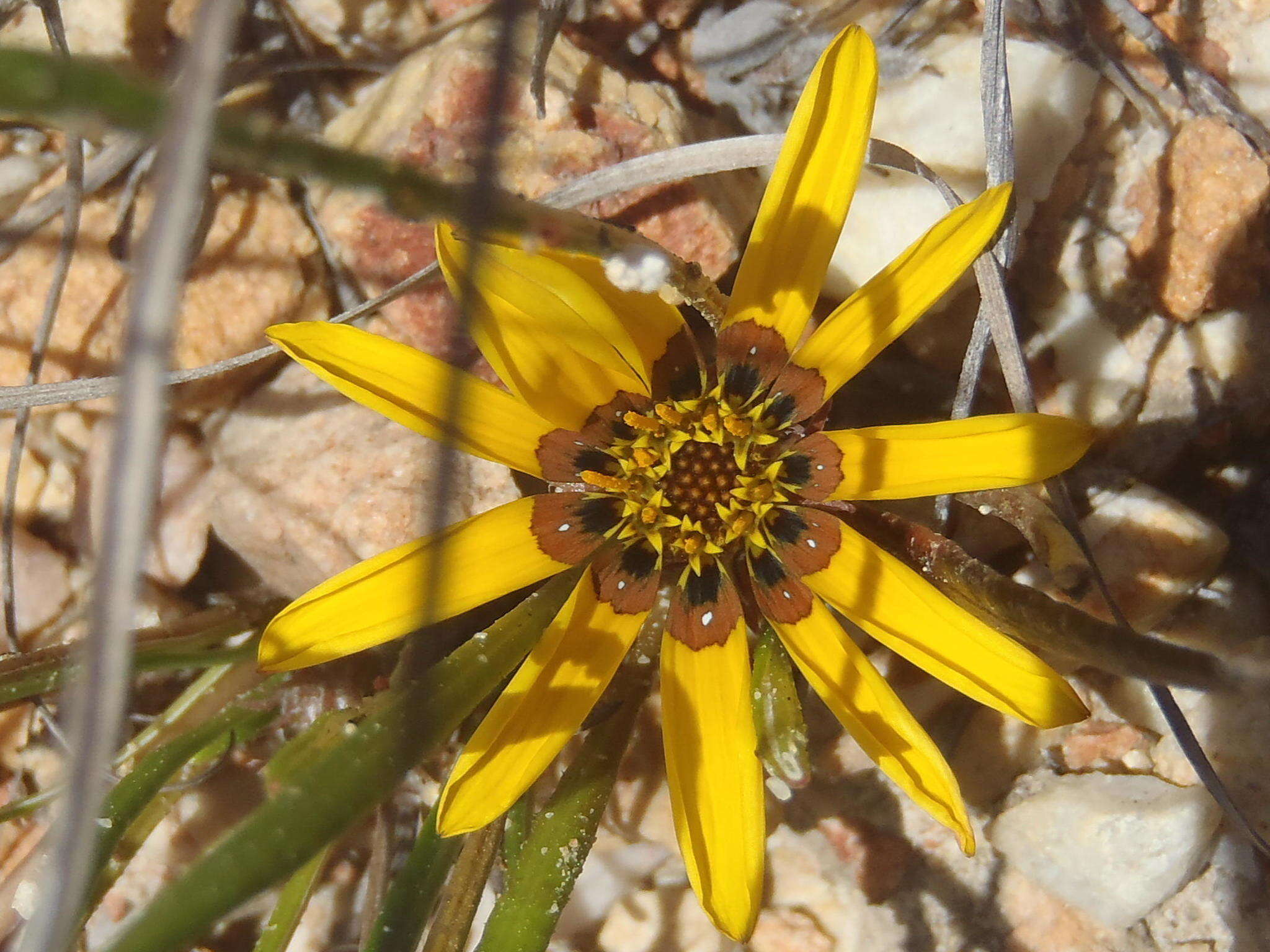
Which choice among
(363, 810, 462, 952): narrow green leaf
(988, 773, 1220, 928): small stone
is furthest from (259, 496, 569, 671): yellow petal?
(988, 773, 1220, 928): small stone

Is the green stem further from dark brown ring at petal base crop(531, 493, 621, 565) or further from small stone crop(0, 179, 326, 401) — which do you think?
small stone crop(0, 179, 326, 401)

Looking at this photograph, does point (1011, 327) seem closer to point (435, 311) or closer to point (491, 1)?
point (435, 311)

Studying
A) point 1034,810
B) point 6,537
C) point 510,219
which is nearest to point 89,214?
point 6,537

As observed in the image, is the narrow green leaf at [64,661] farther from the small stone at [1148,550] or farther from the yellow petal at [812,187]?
the small stone at [1148,550]

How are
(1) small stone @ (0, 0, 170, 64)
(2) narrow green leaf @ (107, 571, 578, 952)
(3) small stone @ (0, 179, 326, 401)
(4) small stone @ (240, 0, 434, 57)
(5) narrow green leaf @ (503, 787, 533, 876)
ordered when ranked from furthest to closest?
(4) small stone @ (240, 0, 434, 57), (1) small stone @ (0, 0, 170, 64), (3) small stone @ (0, 179, 326, 401), (5) narrow green leaf @ (503, 787, 533, 876), (2) narrow green leaf @ (107, 571, 578, 952)

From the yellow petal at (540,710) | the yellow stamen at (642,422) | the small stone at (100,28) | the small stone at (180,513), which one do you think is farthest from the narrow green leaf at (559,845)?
the small stone at (100,28)

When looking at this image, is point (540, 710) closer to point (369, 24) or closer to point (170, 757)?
point (170, 757)
